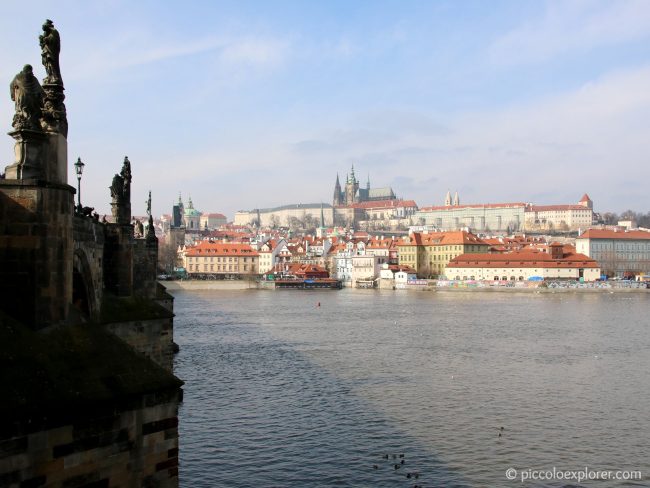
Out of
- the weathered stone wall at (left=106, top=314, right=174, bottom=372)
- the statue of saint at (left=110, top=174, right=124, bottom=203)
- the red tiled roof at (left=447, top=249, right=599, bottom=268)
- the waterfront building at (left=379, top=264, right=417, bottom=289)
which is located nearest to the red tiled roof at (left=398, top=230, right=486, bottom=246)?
the waterfront building at (left=379, top=264, right=417, bottom=289)

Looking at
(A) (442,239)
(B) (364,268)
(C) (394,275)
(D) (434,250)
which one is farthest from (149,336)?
(A) (442,239)

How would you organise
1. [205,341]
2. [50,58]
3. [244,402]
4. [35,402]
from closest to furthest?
[35,402]
[50,58]
[244,402]
[205,341]

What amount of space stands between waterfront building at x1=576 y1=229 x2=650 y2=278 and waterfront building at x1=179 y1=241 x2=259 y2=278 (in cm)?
7620

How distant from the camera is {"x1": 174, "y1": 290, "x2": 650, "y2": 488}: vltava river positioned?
69.9ft

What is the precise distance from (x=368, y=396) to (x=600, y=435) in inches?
373

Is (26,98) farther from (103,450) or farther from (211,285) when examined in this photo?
(211,285)

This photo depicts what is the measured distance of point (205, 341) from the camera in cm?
5078

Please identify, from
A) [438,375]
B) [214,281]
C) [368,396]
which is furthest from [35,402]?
[214,281]

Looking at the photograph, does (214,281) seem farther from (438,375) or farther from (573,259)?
(438,375)

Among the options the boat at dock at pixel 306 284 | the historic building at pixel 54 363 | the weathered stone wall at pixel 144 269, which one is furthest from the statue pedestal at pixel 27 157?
the boat at dock at pixel 306 284

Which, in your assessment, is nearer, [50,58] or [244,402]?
[50,58]

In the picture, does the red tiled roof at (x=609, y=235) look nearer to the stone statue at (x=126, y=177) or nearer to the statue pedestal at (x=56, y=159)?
the stone statue at (x=126, y=177)

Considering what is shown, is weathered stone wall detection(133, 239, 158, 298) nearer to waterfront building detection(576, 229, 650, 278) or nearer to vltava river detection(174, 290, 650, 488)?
vltava river detection(174, 290, 650, 488)

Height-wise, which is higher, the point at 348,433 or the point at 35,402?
the point at 35,402
